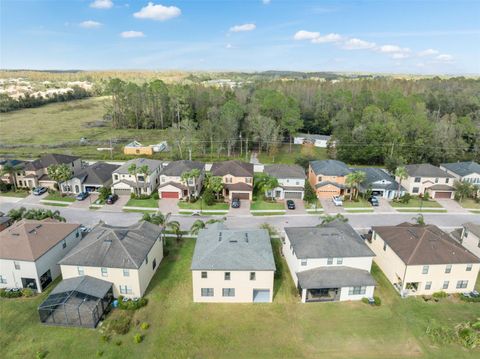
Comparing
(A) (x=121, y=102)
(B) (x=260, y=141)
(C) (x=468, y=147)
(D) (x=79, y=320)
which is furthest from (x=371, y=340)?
(A) (x=121, y=102)

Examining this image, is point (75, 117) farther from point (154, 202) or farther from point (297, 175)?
point (297, 175)

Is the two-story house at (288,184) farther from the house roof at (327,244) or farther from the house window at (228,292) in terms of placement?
the house window at (228,292)

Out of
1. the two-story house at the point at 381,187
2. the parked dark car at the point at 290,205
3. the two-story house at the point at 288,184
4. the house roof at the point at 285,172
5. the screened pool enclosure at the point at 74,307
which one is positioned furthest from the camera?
the house roof at the point at 285,172

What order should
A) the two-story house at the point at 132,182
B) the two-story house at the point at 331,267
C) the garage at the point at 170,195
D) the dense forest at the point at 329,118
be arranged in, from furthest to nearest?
the dense forest at the point at 329,118 < the two-story house at the point at 132,182 < the garage at the point at 170,195 < the two-story house at the point at 331,267

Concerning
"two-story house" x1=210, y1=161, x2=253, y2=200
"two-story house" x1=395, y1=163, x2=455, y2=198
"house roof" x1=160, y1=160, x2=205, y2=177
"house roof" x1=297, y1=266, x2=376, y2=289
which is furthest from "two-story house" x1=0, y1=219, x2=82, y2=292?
"two-story house" x1=395, y1=163, x2=455, y2=198

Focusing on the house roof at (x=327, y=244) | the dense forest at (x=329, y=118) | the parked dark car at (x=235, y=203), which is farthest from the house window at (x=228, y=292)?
the dense forest at (x=329, y=118)

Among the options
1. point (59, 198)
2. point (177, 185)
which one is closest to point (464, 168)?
point (177, 185)
